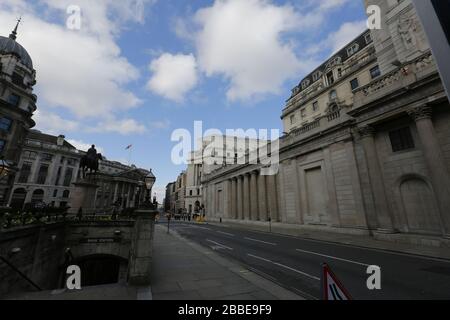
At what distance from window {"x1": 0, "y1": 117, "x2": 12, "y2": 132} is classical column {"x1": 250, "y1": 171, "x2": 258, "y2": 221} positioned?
137 ft

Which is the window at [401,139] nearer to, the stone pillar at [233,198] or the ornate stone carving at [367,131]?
the ornate stone carving at [367,131]

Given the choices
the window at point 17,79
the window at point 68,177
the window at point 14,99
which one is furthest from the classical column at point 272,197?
the window at point 68,177

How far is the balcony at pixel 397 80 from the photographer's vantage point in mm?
15820

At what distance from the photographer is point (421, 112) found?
1584 cm

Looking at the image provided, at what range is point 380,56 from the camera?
22.5m

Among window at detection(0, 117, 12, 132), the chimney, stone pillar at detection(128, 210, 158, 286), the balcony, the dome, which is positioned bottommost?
stone pillar at detection(128, 210, 158, 286)

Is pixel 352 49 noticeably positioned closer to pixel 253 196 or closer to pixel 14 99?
pixel 253 196

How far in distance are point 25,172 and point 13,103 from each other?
102ft

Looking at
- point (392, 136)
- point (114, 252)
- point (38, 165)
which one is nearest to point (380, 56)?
point (392, 136)

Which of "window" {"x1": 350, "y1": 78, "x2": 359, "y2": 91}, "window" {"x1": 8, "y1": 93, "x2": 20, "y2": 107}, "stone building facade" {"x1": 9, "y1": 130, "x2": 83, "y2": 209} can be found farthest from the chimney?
"window" {"x1": 350, "y1": 78, "x2": 359, "y2": 91}

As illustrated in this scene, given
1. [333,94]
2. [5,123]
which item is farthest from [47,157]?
[333,94]

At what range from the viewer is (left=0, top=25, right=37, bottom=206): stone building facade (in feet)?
109

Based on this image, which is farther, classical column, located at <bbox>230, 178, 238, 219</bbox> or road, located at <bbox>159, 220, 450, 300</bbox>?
classical column, located at <bbox>230, 178, 238, 219</bbox>

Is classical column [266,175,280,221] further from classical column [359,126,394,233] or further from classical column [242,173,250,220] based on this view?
classical column [359,126,394,233]
